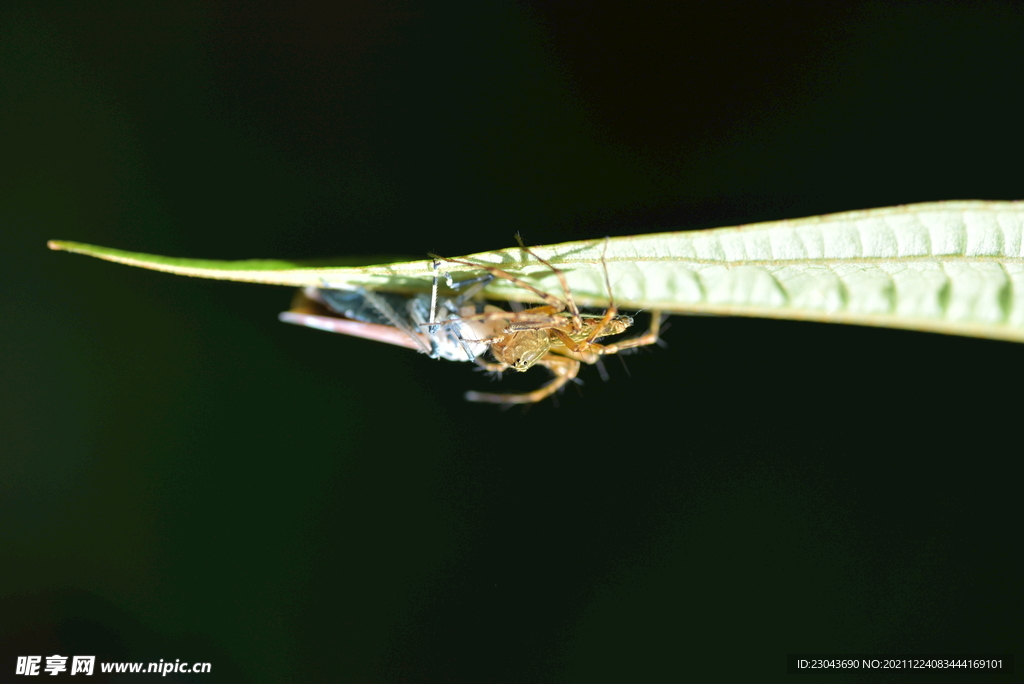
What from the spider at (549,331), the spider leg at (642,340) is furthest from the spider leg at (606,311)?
the spider leg at (642,340)

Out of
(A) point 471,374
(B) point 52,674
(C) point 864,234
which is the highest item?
(A) point 471,374

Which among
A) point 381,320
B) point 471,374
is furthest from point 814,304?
point 471,374

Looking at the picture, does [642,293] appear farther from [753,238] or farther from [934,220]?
[934,220]

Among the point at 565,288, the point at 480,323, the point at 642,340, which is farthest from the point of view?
the point at 642,340

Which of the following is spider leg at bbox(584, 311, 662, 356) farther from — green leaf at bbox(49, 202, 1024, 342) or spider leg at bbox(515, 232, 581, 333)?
green leaf at bbox(49, 202, 1024, 342)

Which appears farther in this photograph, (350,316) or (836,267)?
(350,316)

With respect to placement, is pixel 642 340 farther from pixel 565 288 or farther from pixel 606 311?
pixel 565 288

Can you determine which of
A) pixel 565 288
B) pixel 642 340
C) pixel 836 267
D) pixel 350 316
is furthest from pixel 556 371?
pixel 836 267

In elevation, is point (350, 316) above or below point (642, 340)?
above

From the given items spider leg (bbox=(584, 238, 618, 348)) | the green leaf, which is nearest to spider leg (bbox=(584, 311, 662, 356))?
spider leg (bbox=(584, 238, 618, 348))
